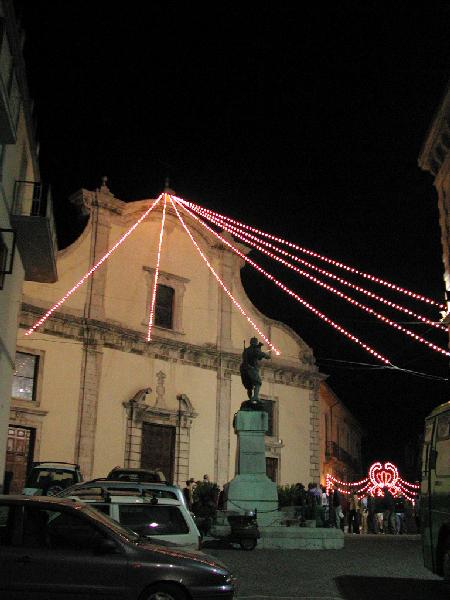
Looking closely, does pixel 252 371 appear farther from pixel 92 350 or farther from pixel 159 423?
pixel 159 423

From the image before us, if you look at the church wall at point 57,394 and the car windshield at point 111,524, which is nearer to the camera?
the car windshield at point 111,524

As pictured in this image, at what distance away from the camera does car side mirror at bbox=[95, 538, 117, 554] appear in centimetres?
606

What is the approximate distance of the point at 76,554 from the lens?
605 cm

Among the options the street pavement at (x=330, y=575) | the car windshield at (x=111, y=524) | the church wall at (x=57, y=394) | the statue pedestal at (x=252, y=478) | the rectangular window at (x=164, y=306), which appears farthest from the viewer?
the rectangular window at (x=164, y=306)

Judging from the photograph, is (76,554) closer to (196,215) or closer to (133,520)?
(133,520)

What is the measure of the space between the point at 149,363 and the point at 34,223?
38.3ft

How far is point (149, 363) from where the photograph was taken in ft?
84.7

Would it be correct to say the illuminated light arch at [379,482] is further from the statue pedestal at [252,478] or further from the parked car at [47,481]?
the parked car at [47,481]

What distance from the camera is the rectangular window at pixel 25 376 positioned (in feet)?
72.3

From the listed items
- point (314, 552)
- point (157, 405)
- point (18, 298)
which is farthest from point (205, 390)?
point (314, 552)

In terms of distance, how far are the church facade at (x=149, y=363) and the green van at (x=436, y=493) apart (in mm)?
15138

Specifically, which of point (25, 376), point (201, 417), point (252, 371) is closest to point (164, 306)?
point (201, 417)

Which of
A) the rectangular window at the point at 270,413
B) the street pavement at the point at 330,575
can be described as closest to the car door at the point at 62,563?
the street pavement at the point at 330,575

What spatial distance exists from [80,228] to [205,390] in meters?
8.25
